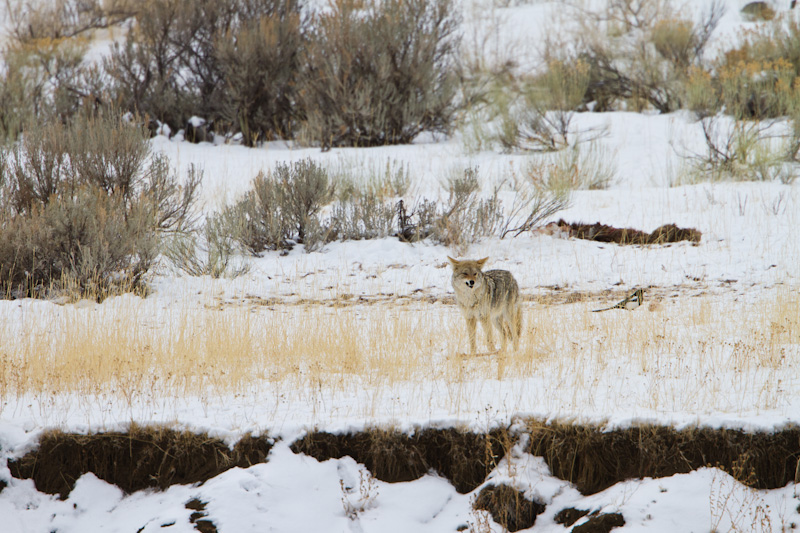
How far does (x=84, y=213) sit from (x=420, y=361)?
5.10 m

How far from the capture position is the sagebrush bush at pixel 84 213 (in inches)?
309

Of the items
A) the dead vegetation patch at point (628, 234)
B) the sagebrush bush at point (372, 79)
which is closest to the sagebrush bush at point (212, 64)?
the sagebrush bush at point (372, 79)

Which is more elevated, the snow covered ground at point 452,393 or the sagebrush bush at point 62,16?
the sagebrush bush at point 62,16

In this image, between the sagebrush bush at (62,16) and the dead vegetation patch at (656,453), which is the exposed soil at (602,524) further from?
the sagebrush bush at (62,16)

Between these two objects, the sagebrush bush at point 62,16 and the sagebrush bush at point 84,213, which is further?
the sagebrush bush at point 62,16

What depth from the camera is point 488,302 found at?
18.1 feet

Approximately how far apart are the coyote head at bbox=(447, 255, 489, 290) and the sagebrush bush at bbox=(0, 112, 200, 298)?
4.15 meters

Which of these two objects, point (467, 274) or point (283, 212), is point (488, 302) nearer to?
point (467, 274)

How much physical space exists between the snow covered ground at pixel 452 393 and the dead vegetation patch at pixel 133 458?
2.4 inches

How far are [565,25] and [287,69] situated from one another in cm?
1103

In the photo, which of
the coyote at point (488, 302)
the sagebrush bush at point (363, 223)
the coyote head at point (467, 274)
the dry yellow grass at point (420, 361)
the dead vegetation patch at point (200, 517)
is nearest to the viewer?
the dead vegetation patch at point (200, 517)

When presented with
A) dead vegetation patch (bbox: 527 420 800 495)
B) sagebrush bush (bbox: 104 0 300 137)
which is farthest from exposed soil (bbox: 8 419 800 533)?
sagebrush bush (bbox: 104 0 300 137)

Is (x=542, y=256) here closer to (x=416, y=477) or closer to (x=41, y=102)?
(x=416, y=477)

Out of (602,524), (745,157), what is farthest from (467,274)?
(745,157)
